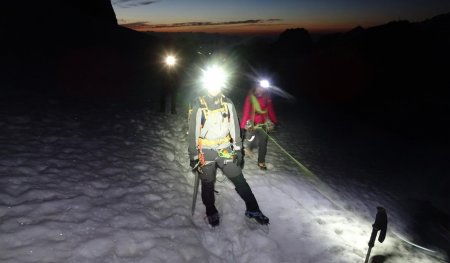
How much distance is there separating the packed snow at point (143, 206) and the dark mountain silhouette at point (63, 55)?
3.97 metres

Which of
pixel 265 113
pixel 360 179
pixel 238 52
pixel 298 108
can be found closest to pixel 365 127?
pixel 298 108

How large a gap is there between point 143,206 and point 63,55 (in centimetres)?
1628

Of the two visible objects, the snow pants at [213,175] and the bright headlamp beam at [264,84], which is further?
the bright headlamp beam at [264,84]

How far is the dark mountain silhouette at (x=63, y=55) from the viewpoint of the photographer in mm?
12656

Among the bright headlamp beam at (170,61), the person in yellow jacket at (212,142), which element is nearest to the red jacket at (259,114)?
the person in yellow jacket at (212,142)

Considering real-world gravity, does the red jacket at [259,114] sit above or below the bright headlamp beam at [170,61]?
below

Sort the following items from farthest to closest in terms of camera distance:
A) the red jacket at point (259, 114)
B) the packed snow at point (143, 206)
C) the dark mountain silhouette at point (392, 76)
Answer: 1. the dark mountain silhouette at point (392, 76)
2. the red jacket at point (259, 114)
3. the packed snow at point (143, 206)

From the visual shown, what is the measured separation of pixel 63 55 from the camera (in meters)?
18.0

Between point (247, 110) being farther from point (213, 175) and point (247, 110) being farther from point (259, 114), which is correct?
point (213, 175)

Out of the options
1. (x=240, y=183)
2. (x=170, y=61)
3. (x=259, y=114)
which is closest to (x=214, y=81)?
(x=240, y=183)

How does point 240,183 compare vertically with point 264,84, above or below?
below

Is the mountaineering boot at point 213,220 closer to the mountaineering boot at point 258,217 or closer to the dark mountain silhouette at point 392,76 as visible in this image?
the mountaineering boot at point 258,217

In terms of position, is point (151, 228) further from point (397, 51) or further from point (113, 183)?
point (397, 51)

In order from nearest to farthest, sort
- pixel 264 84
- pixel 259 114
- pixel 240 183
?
pixel 240 183 → pixel 264 84 → pixel 259 114
